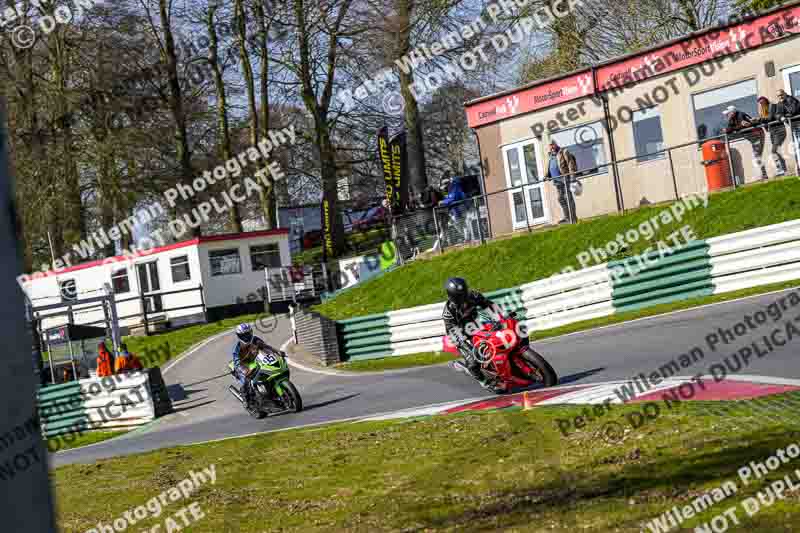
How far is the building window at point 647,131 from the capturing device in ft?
84.3

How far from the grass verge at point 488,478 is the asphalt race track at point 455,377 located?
2.94m

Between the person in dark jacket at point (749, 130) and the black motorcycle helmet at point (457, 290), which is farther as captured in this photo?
the person in dark jacket at point (749, 130)

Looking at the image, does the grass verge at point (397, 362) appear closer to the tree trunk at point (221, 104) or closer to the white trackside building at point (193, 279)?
the white trackside building at point (193, 279)

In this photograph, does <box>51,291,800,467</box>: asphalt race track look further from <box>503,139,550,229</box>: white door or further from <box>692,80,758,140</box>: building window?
<box>503,139,550,229</box>: white door

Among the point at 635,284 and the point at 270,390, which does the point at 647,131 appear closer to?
the point at 635,284

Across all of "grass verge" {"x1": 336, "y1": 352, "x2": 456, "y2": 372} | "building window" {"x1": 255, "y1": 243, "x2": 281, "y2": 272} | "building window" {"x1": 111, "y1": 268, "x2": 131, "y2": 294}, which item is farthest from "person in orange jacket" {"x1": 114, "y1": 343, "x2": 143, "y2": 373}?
"building window" {"x1": 111, "y1": 268, "x2": 131, "y2": 294}

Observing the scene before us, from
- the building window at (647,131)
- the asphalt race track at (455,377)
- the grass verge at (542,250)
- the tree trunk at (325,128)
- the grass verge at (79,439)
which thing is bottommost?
the grass verge at (79,439)

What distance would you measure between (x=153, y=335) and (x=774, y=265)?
26275 mm

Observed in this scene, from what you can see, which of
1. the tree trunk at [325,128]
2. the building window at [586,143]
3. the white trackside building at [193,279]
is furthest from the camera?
the white trackside building at [193,279]

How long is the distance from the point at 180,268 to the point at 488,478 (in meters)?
35.1

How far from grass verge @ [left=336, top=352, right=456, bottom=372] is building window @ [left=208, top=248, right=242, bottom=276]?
1770 centimetres

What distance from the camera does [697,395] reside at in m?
9.69

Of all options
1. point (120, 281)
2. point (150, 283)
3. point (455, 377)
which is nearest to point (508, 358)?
point (455, 377)

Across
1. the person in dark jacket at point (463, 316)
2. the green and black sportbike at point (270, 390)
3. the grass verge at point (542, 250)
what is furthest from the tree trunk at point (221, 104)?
the person in dark jacket at point (463, 316)
